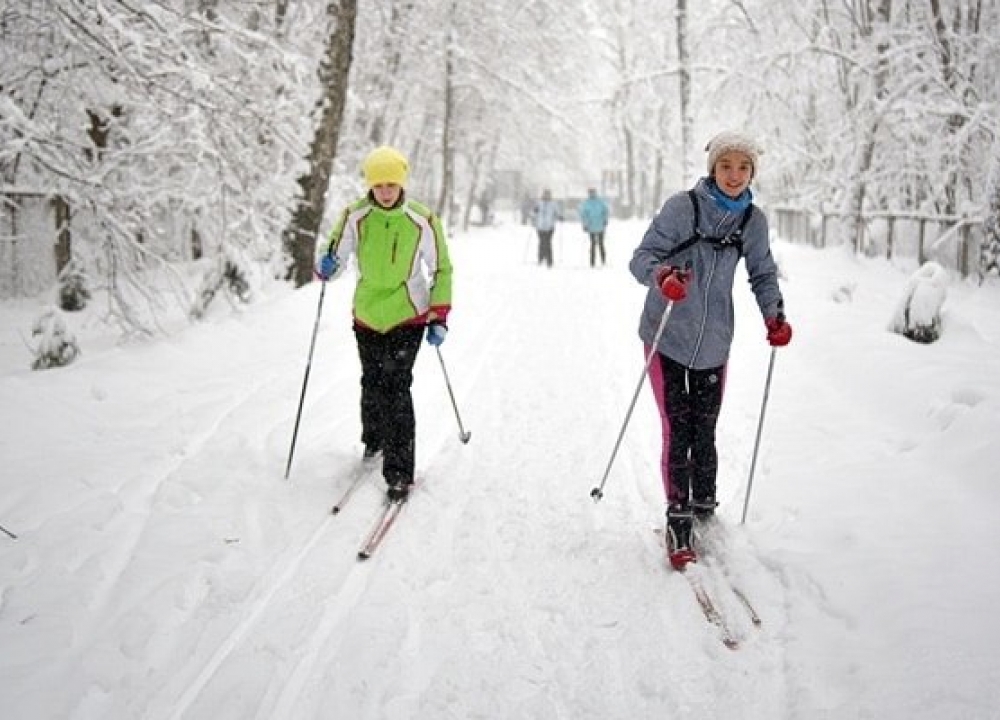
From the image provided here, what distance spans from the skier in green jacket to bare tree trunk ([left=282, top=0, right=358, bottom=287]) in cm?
659

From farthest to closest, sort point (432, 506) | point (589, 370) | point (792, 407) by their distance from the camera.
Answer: point (589, 370) < point (792, 407) < point (432, 506)

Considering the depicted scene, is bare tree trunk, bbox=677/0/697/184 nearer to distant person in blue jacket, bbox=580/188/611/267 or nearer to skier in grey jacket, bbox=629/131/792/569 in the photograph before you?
distant person in blue jacket, bbox=580/188/611/267

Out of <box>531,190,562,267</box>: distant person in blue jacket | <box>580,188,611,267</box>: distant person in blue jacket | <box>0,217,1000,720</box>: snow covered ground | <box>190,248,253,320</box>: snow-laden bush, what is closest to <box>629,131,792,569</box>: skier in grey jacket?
<box>0,217,1000,720</box>: snow covered ground

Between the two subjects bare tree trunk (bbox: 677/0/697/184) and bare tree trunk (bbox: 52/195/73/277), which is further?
bare tree trunk (bbox: 677/0/697/184)

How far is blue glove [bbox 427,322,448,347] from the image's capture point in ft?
14.2

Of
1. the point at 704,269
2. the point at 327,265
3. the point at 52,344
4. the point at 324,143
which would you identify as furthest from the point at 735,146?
the point at 324,143

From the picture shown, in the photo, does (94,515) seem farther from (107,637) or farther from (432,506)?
(432,506)

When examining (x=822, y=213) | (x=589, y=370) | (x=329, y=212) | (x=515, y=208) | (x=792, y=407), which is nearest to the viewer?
(x=792, y=407)

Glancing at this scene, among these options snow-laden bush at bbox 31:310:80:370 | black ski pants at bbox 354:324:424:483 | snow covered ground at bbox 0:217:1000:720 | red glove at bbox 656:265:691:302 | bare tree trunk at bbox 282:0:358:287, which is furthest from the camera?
bare tree trunk at bbox 282:0:358:287

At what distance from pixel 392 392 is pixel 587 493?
144 cm

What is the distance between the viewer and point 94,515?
3949 millimetres

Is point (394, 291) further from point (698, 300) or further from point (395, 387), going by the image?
point (698, 300)

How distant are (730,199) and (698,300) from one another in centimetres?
53

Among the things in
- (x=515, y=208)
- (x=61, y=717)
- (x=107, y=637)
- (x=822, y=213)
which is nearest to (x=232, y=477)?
(x=107, y=637)
